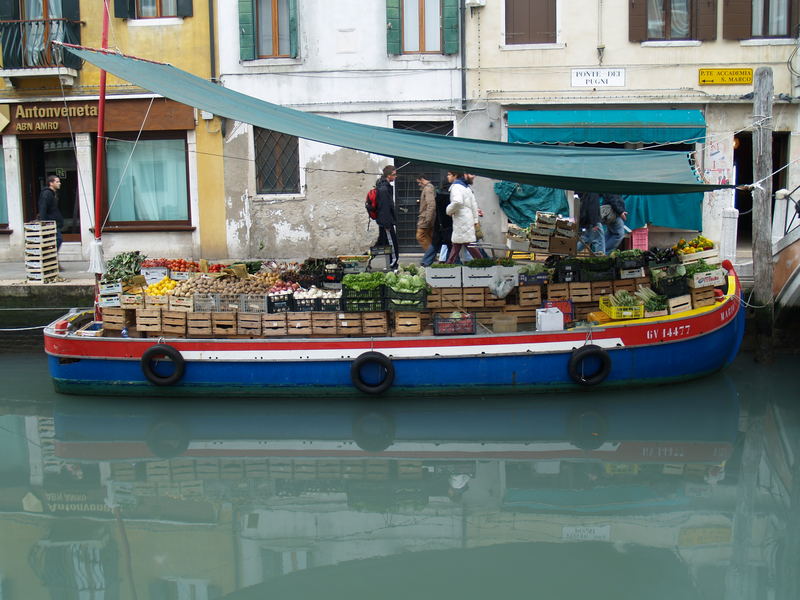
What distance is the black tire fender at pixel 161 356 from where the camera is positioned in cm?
1053

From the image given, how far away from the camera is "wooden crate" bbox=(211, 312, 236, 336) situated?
1062cm

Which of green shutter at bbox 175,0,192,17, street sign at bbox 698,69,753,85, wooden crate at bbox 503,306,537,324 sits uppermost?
green shutter at bbox 175,0,192,17

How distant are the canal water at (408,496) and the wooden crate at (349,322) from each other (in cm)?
87

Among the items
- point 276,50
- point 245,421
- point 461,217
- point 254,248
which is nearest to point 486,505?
point 245,421

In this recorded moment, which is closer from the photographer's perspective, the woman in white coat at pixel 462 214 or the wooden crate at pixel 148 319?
the wooden crate at pixel 148 319

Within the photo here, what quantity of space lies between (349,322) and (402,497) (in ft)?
8.37

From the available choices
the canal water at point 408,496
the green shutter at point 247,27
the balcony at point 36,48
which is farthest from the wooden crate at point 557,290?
the balcony at point 36,48

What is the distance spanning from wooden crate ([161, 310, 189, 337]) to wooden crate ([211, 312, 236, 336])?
1.10ft

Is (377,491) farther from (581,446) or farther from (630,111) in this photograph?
(630,111)

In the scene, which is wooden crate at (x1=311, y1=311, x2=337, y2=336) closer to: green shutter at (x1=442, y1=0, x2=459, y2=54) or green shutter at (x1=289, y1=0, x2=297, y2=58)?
green shutter at (x1=442, y1=0, x2=459, y2=54)

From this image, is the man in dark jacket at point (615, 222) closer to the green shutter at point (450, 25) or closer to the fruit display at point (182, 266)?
the green shutter at point (450, 25)

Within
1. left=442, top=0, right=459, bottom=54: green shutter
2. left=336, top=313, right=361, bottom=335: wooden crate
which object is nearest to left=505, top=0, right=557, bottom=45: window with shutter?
left=442, top=0, right=459, bottom=54: green shutter

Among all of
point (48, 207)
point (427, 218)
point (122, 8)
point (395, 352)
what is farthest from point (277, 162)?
point (395, 352)

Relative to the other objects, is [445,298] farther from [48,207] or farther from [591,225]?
[48,207]
